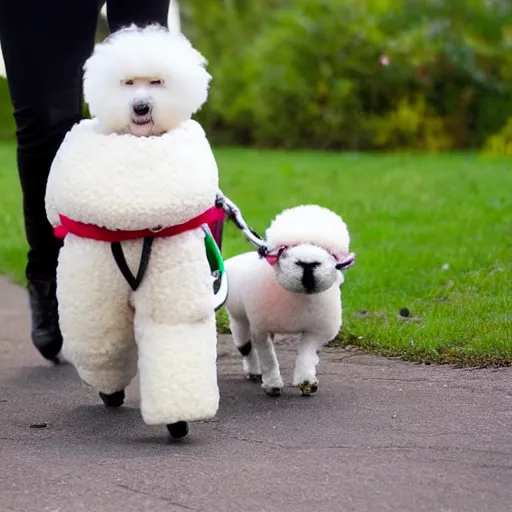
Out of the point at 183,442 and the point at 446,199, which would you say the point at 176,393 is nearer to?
the point at 183,442

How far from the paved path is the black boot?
0.11 metres

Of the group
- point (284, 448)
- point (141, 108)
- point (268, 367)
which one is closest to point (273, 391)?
point (268, 367)

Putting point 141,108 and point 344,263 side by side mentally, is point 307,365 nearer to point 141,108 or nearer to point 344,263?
point 344,263

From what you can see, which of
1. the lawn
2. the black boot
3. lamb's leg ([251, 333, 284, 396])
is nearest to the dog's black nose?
lamb's leg ([251, 333, 284, 396])

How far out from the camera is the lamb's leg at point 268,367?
3926mm

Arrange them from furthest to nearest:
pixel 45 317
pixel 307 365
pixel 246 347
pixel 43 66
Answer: pixel 45 317 < pixel 246 347 < pixel 43 66 < pixel 307 365

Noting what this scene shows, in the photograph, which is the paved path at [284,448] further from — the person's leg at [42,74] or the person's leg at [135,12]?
the person's leg at [135,12]

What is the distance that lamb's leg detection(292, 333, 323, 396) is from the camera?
12.7ft

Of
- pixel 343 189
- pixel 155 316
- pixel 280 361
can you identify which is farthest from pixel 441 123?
pixel 155 316

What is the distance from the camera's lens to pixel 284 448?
324cm

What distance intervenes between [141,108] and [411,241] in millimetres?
3923

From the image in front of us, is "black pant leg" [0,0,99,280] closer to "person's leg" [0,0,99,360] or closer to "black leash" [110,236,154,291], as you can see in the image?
"person's leg" [0,0,99,360]

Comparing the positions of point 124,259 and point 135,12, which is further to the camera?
point 135,12

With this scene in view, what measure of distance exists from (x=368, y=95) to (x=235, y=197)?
27.4ft
